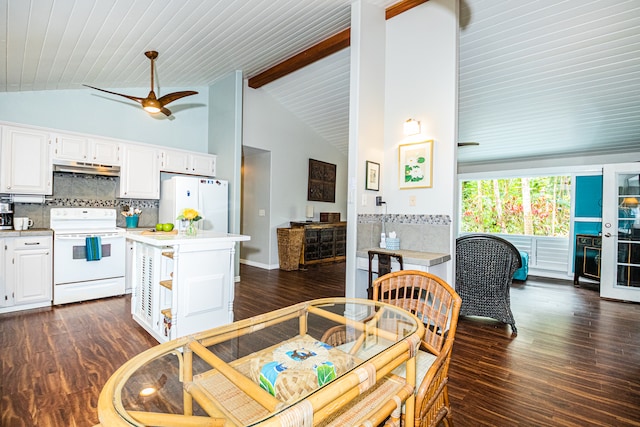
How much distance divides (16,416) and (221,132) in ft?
14.7

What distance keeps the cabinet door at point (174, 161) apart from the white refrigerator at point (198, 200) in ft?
0.68

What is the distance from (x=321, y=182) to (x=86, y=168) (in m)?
4.60

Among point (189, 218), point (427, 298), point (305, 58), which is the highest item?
point (305, 58)

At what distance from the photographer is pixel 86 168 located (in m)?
4.17

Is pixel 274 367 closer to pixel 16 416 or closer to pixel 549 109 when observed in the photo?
pixel 16 416

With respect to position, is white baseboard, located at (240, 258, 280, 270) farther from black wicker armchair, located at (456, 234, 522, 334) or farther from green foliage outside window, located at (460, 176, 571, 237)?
green foliage outside window, located at (460, 176, 571, 237)

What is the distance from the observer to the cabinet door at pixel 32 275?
3408mm

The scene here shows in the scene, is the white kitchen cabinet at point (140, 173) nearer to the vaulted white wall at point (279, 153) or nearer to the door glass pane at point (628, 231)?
the vaulted white wall at point (279, 153)

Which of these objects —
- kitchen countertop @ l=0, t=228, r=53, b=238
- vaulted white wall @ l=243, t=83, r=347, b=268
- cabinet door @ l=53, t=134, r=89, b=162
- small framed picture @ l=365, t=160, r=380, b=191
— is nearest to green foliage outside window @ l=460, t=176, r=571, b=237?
vaulted white wall @ l=243, t=83, r=347, b=268

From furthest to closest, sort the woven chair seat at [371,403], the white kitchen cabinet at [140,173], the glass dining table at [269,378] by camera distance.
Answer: the white kitchen cabinet at [140,173]
the woven chair seat at [371,403]
the glass dining table at [269,378]

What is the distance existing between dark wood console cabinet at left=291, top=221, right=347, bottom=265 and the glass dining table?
4.79 meters

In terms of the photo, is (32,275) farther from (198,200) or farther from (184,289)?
(184,289)

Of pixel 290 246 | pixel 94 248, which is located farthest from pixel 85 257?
pixel 290 246

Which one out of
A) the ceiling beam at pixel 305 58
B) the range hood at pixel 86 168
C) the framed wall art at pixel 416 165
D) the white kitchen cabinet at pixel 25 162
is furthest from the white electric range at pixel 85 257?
the framed wall art at pixel 416 165
